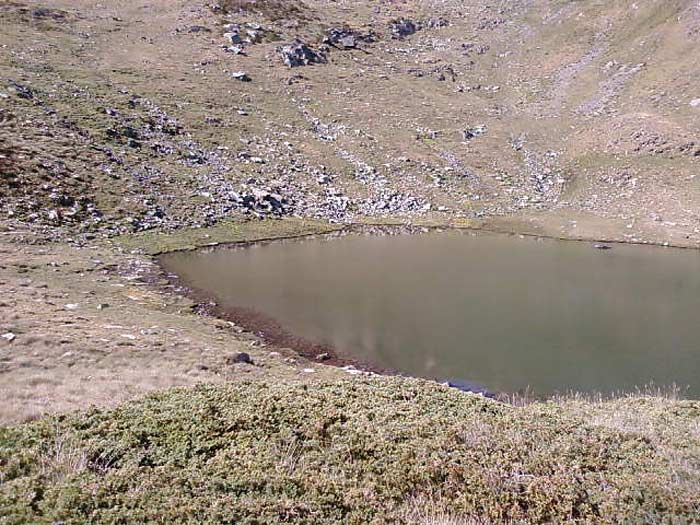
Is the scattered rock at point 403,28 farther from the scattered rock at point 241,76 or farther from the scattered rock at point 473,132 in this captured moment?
the scattered rock at point 473,132

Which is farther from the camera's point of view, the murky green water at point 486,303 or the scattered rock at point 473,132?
the scattered rock at point 473,132

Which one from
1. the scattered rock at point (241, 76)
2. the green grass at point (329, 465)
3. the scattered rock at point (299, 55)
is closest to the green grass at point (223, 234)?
the green grass at point (329, 465)

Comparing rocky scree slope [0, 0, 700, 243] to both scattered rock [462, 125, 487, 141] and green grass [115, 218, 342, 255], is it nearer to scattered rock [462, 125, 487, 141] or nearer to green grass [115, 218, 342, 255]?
scattered rock [462, 125, 487, 141]

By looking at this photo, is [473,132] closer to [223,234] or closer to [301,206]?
[301,206]

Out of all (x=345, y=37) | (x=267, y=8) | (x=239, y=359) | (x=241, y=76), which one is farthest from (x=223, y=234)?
(x=267, y=8)

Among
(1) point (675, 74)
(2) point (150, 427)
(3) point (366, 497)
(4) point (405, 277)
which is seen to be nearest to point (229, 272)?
(4) point (405, 277)

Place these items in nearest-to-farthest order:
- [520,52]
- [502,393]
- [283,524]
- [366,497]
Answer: [283,524] → [366,497] → [502,393] → [520,52]

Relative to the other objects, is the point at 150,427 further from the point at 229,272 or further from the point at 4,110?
the point at 4,110
